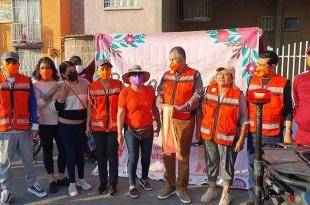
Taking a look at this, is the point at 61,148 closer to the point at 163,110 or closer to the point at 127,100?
the point at 127,100

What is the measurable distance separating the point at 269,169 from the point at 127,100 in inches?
88.3

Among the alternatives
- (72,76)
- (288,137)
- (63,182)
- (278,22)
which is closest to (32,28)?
(278,22)

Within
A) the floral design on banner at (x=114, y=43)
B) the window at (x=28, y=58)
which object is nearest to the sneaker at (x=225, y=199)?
the floral design on banner at (x=114, y=43)

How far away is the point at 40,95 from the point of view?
15.7ft

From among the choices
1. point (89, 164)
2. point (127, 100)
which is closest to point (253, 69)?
point (127, 100)

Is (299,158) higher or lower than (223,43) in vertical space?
lower

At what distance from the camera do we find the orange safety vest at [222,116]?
13.6 feet

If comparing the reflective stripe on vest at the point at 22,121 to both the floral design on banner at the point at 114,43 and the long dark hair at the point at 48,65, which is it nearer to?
the long dark hair at the point at 48,65

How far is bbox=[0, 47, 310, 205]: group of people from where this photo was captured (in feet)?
13.6

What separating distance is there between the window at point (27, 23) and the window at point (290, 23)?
1244 centimetres

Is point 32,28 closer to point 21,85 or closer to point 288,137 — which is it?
point 21,85

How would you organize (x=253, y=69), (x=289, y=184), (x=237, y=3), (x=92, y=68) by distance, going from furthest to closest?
(x=237, y=3)
(x=92, y=68)
(x=253, y=69)
(x=289, y=184)

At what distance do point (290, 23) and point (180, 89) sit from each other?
40.3 ft

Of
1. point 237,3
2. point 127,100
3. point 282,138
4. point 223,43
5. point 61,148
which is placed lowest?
point 61,148
